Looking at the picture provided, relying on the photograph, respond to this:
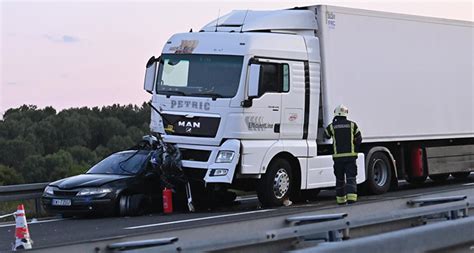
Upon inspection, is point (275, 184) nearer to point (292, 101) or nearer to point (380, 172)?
point (292, 101)

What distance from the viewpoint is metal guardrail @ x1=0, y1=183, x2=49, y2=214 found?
1700 cm

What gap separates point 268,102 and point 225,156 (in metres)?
1.26

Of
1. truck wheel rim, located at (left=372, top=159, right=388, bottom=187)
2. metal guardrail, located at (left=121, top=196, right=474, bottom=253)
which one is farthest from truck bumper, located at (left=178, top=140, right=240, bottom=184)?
metal guardrail, located at (left=121, top=196, right=474, bottom=253)

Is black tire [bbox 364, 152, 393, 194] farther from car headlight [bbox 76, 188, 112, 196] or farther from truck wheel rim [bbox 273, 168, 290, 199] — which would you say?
car headlight [bbox 76, 188, 112, 196]

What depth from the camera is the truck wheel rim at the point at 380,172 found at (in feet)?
59.6

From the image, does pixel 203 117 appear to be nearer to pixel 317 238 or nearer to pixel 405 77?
pixel 405 77

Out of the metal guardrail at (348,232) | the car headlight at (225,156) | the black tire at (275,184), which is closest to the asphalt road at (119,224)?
the black tire at (275,184)

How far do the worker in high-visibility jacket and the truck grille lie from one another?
2265mm

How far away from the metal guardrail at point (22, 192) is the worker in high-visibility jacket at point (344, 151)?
6.13 meters

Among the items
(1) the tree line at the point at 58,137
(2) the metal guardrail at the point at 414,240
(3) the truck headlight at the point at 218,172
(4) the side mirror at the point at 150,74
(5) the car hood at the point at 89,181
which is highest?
(1) the tree line at the point at 58,137

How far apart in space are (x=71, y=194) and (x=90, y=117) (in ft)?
118

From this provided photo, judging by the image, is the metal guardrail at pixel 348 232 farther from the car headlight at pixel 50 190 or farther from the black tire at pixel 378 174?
the black tire at pixel 378 174

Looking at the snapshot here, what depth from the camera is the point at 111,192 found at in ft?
48.9

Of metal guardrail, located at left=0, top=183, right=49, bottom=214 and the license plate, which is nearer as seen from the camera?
the license plate
